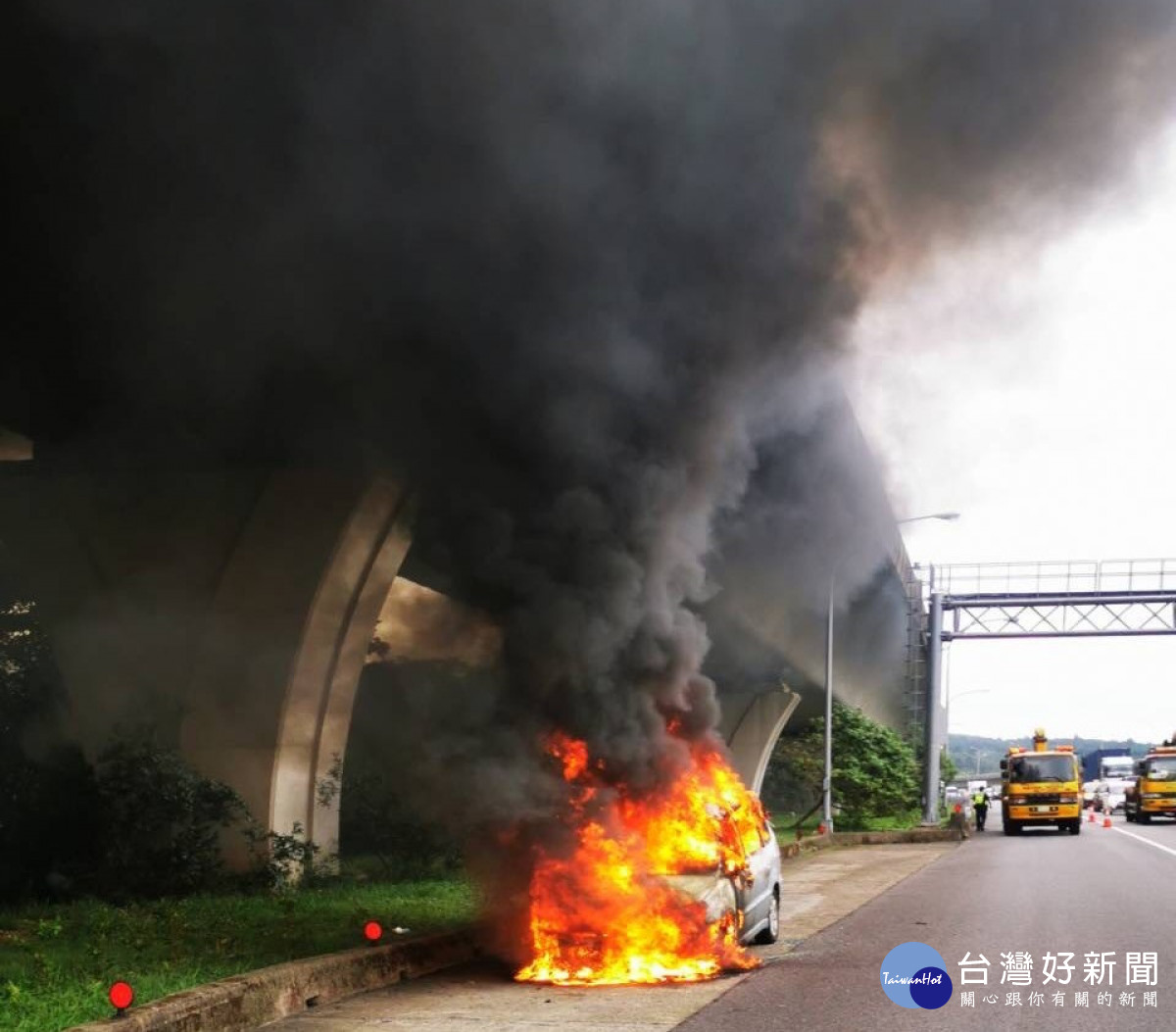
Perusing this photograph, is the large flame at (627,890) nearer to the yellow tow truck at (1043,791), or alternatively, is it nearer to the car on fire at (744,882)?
the car on fire at (744,882)

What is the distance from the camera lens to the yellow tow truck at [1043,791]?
122 feet

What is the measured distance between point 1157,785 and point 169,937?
129ft

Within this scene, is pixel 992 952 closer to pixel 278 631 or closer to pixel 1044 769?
pixel 278 631

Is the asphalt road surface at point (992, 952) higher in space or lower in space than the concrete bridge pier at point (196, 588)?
lower

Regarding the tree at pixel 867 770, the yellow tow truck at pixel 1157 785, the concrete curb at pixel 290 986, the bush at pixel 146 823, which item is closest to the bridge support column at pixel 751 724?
the tree at pixel 867 770

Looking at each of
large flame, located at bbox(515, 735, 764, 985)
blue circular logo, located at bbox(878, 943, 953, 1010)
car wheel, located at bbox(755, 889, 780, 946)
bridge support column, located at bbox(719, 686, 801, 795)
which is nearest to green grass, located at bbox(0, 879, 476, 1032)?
large flame, located at bbox(515, 735, 764, 985)

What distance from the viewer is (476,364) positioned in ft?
42.9

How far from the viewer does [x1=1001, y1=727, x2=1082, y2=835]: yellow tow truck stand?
37250 millimetres

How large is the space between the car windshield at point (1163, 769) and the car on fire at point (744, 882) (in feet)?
117

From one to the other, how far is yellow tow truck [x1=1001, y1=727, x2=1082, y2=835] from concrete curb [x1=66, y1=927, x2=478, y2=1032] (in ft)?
92.9

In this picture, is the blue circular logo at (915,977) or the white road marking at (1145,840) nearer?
the blue circular logo at (915,977)

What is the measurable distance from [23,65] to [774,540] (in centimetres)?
1837

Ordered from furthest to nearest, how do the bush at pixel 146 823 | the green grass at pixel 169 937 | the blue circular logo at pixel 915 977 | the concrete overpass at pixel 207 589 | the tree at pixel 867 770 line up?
the tree at pixel 867 770
the concrete overpass at pixel 207 589
the bush at pixel 146 823
the blue circular logo at pixel 915 977
the green grass at pixel 169 937

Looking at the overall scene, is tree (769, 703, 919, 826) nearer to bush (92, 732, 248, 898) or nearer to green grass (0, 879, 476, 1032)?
green grass (0, 879, 476, 1032)
